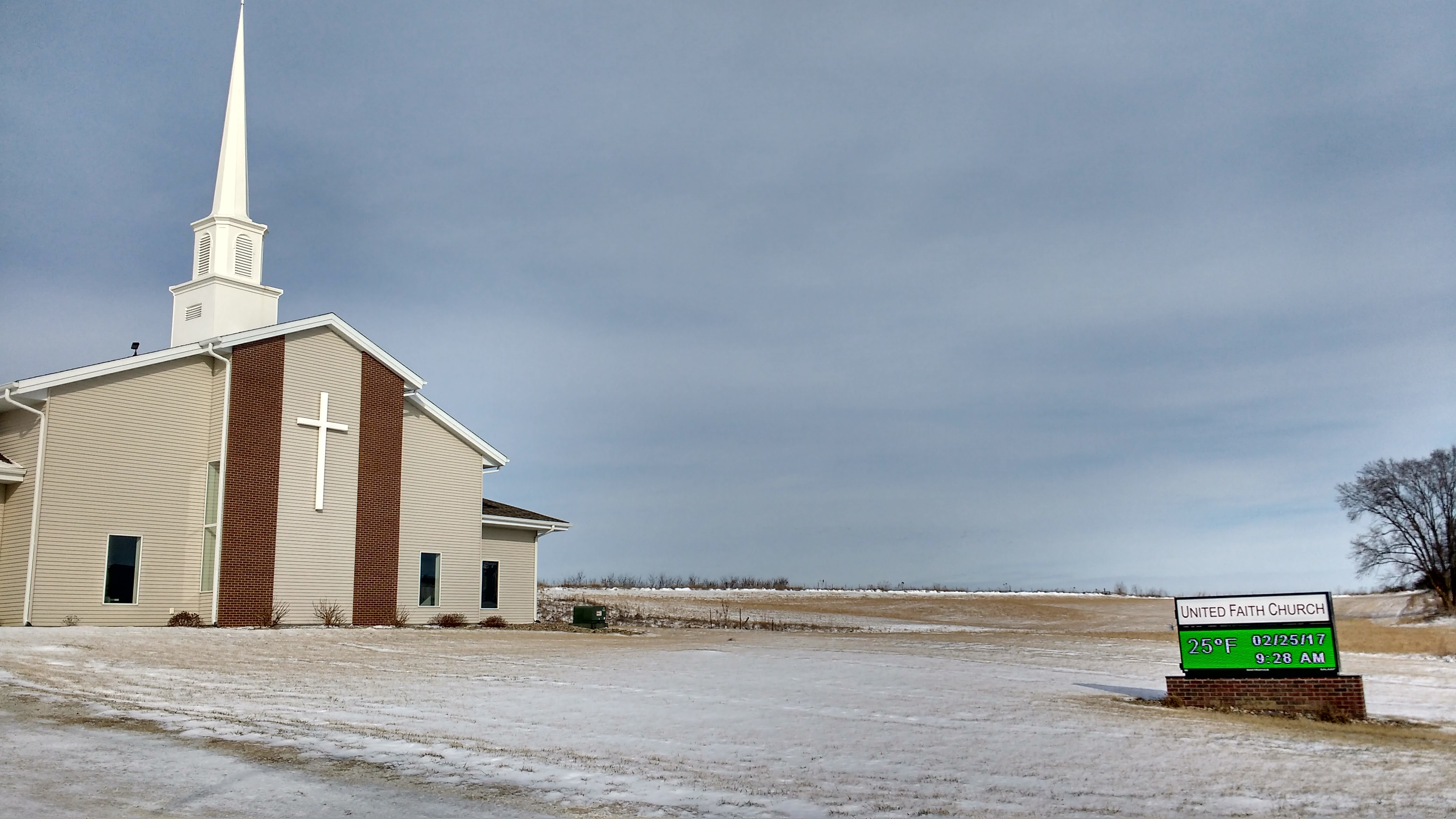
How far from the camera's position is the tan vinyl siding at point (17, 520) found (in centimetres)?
2503

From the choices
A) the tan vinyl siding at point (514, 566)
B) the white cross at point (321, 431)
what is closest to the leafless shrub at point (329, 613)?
the white cross at point (321, 431)

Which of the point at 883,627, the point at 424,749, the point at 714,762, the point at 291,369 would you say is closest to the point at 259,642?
the point at 291,369

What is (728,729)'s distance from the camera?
12766mm

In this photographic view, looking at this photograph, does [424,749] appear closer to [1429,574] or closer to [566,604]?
[566,604]

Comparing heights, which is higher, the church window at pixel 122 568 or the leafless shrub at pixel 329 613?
the church window at pixel 122 568

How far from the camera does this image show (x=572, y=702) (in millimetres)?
14547

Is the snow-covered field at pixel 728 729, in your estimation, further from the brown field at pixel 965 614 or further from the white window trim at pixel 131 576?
the brown field at pixel 965 614

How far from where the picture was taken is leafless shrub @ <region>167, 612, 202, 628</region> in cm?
2688

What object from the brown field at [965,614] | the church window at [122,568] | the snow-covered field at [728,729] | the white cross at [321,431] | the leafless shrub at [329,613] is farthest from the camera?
the brown field at [965,614]

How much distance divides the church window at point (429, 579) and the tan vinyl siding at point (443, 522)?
0.11 metres

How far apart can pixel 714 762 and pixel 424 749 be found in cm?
289

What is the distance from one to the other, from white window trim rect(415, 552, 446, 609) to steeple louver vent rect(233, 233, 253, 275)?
1003 cm

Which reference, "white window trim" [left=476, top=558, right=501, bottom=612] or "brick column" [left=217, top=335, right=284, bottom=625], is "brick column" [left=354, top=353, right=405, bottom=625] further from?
"white window trim" [left=476, top=558, right=501, bottom=612]

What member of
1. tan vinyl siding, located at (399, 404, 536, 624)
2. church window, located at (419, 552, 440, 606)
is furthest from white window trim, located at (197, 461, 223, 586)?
church window, located at (419, 552, 440, 606)
